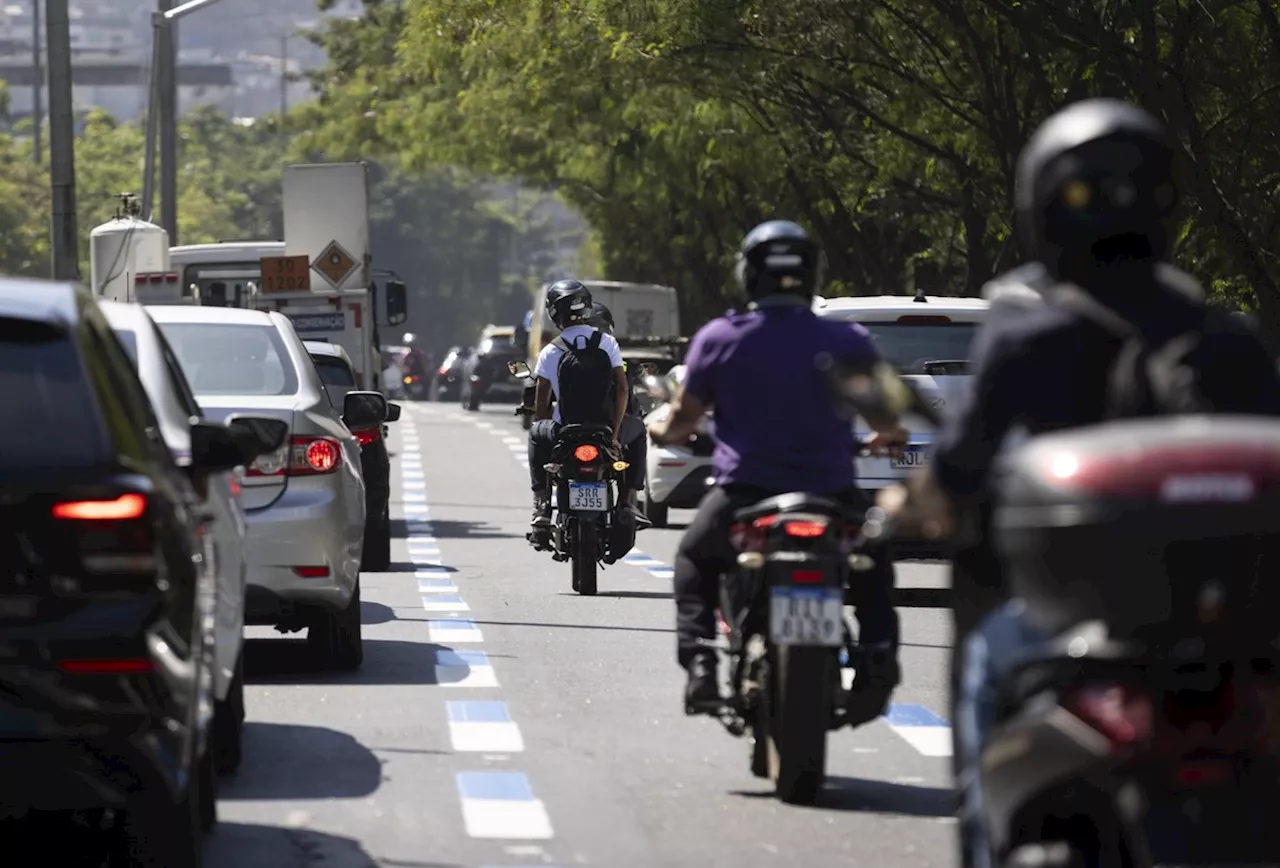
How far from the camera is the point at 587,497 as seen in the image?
54.3 ft

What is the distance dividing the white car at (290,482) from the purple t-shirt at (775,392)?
134 inches

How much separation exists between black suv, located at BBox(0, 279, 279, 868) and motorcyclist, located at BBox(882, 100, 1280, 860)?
1.82m

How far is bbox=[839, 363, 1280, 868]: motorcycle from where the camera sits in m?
4.61

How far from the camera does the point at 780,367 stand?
28.5ft

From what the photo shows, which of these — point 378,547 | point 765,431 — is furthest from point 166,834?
point 378,547

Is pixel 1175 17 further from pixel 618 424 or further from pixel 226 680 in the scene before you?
pixel 226 680

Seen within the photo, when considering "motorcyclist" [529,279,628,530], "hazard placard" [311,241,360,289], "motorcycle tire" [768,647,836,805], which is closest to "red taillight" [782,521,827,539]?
"motorcycle tire" [768,647,836,805]

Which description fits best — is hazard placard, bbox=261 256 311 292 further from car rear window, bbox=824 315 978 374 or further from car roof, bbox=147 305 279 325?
car roof, bbox=147 305 279 325

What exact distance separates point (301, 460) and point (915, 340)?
4458 millimetres

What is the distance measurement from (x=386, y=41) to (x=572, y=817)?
50.0 meters

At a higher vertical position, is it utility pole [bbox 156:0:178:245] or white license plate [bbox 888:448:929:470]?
utility pole [bbox 156:0:178:245]

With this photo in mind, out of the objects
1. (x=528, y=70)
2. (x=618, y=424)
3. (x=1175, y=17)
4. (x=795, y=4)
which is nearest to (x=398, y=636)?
(x=618, y=424)

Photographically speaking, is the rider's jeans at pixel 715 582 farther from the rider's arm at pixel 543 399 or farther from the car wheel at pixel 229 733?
the rider's arm at pixel 543 399

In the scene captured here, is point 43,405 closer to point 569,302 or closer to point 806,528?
point 806,528
